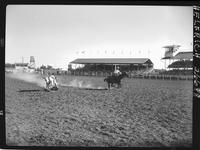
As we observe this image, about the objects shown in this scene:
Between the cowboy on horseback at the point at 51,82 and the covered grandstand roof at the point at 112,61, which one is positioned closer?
the covered grandstand roof at the point at 112,61

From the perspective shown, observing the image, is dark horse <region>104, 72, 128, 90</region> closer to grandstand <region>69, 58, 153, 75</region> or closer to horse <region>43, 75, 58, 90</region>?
grandstand <region>69, 58, 153, 75</region>

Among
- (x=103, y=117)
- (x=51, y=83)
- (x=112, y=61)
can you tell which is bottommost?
(x=103, y=117)

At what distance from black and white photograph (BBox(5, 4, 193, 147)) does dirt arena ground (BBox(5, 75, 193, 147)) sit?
→ 0.03 feet

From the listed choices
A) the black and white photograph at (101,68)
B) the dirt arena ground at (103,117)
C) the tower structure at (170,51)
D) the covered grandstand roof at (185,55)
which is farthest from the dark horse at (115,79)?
the covered grandstand roof at (185,55)

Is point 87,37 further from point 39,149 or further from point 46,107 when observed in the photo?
point 39,149

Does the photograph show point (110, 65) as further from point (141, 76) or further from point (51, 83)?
point (51, 83)

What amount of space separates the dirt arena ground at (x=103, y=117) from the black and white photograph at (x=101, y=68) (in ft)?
0.03

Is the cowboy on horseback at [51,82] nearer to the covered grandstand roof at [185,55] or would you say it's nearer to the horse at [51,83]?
the horse at [51,83]

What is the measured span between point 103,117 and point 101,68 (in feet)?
1.78

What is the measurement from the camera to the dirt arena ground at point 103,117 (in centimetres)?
267

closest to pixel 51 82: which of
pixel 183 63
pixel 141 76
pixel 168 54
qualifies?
pixel 141 76

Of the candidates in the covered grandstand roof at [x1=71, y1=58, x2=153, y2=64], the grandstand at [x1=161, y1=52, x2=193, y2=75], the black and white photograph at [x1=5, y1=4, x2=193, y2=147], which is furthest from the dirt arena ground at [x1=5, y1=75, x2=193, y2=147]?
the covered grandstand roof at [x1=71, y1=58, x2=153, y2=64]

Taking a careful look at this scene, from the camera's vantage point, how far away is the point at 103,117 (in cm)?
271

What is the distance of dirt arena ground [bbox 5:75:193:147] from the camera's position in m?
2.67
